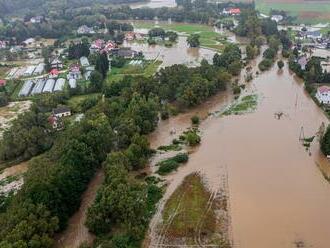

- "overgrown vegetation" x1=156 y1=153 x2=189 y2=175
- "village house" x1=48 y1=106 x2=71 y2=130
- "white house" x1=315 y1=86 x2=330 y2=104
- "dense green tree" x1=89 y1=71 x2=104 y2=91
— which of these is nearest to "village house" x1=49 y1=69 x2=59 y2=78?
"dense green tree" x1=89 y1=71 x2=104 y2=91

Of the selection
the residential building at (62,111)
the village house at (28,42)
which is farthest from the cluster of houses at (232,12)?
the residential building at (62,111)

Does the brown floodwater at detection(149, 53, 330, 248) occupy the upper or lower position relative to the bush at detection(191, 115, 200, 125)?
lower

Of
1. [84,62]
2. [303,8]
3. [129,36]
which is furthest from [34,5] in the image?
[303,8]

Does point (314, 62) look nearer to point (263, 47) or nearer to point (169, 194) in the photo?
point (263, 47)

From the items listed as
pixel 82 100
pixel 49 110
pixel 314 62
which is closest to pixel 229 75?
pixel 314 62

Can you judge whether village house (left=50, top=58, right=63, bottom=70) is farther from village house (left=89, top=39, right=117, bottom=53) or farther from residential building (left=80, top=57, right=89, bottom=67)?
village house (left=89, top=39, right=117, bottom=53)

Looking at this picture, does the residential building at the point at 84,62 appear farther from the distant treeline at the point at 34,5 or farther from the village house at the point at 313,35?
the distant treeline at the point at 34,5

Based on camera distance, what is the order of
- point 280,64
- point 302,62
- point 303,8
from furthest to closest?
point 303,8 < point 280,64 < point 302,62

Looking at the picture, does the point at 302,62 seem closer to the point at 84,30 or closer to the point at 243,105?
the point at 243,105
